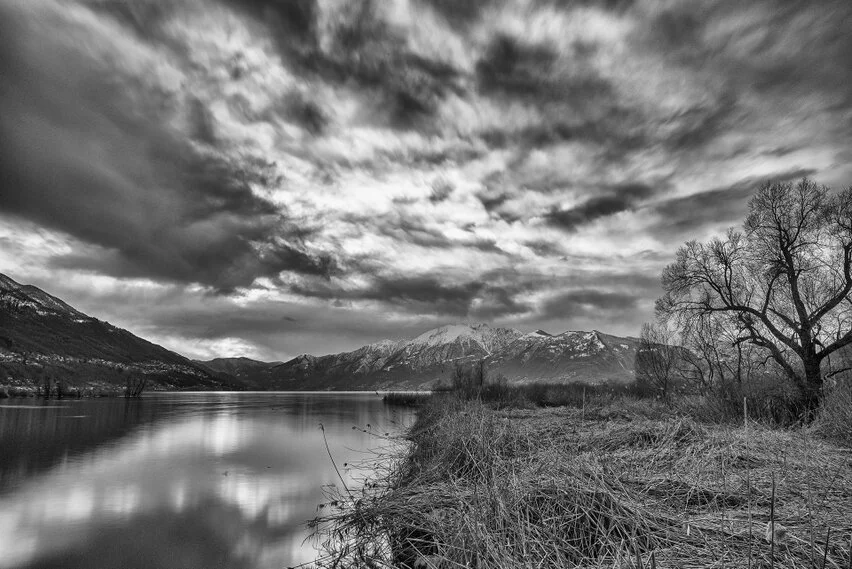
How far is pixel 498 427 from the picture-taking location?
1250 centimetres

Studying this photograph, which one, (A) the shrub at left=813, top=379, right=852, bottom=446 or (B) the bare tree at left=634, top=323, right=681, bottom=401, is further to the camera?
(B) the bare tree at left=634, top=323, right=681, bottom=401

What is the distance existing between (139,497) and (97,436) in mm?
20731

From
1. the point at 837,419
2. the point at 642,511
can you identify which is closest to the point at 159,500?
the point at 642,511

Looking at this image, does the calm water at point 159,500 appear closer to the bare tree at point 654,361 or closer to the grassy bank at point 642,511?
the grassy bank at point 642,511

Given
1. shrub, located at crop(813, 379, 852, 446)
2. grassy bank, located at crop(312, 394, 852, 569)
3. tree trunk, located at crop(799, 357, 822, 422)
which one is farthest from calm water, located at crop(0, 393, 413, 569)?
tree trunk, located at crop(799, 357, 822, 422)

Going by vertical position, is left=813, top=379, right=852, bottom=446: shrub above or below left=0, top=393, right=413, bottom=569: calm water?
above

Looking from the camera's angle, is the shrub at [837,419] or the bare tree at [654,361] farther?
the bare tree at [654,361]

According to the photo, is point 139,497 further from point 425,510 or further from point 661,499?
point 661,499

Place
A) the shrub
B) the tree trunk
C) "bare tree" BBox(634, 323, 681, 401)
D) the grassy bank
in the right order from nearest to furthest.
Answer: the grassy bank, the shrub, the tree trunk, "bare tree" BBox(634, 323, 681, 401)

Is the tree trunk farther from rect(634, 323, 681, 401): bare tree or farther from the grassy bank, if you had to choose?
rect(634, 323, 681, 401): bare tree

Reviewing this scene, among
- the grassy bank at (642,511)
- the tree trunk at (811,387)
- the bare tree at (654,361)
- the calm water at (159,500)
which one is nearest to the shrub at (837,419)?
the grassy bank at (642,511)

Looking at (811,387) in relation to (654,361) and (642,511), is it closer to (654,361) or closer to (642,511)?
(642,511)

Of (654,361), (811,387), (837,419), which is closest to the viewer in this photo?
(837,419)

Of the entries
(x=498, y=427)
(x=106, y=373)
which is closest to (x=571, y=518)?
A: (x=498, y=427)
